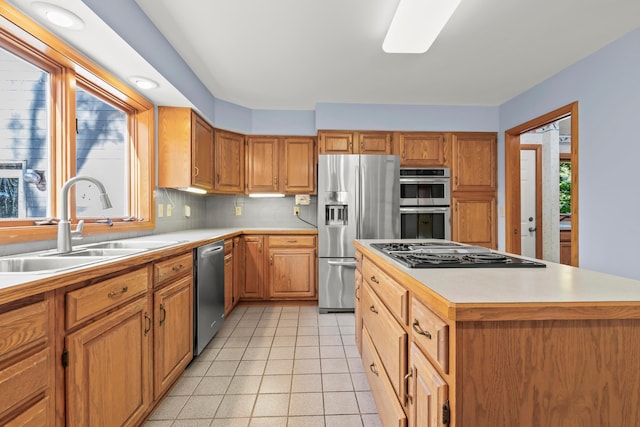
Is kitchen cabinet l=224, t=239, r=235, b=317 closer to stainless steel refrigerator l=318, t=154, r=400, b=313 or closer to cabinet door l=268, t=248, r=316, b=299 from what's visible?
cabinet door l=268, t=248, r=316, b=299

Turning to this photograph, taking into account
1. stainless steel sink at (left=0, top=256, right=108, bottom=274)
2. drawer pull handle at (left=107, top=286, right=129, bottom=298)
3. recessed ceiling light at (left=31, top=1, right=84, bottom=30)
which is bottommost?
drawer pull handle at (left=107, top=286, right=129, bottom=298)

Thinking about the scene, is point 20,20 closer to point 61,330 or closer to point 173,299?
point 61,330

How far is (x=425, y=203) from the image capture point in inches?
134

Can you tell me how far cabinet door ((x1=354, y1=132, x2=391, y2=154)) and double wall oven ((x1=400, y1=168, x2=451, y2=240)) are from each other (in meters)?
0.34

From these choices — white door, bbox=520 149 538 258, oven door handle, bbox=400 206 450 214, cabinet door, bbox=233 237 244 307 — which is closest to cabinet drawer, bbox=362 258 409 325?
oven door handle, bbox=400 206 450 214

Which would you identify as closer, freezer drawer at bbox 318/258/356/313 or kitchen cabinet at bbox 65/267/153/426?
kitchen cabinet at bbox 65/267/153/426

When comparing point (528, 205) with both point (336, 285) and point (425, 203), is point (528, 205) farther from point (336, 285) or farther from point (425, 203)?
point (336, 285)

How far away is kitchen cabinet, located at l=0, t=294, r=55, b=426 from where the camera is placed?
0.77 meters

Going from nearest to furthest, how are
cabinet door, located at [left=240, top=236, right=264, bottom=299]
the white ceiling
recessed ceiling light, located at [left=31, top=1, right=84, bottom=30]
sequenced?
recessed ceiling light, located at [left=31, top=1, right=84, bottom=30], the white ceiling, cabinet door, located at [left=240, top=236, right=264, bottom=299]

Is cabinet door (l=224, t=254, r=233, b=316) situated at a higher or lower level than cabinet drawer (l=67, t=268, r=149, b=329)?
lower

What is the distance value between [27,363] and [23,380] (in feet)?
0.14

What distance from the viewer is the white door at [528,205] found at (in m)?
4.24

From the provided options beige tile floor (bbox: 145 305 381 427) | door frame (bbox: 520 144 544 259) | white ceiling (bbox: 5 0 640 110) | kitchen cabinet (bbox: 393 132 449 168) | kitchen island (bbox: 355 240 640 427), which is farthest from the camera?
door frame (bbox: 520 144 544 259)

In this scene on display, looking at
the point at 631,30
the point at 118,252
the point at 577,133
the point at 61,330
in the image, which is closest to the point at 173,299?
the point at 118,252
